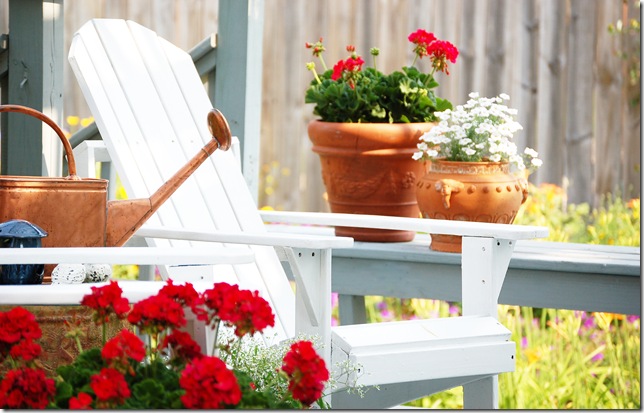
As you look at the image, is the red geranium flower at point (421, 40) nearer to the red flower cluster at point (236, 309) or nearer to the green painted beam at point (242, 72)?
the green painted beam at point (242, 72)

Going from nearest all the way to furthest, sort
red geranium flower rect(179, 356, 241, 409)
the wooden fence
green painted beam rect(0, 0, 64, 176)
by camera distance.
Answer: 1. red geranium flower rect(179, 356, 241, 409)
2. green painted beam rect(0, 0, 64, 176)
3. the wooden fence

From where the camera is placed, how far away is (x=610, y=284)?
283 centimetres

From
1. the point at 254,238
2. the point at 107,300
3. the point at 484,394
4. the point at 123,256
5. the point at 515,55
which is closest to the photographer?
the point at 107,300

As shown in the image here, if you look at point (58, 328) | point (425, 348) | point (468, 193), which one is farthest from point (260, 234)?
point (468, 193)

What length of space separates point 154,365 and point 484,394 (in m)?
1.21

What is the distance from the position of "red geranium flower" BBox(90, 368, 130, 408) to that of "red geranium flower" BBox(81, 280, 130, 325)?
0.34 ft

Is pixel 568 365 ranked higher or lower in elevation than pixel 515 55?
lower

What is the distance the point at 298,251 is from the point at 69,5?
3216 mm

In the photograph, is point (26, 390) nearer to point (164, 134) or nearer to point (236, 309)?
point (236, 309)

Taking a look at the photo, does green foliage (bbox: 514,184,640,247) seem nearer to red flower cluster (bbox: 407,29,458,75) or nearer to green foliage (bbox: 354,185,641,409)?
green foliage (bbox: 354,185,641,409)

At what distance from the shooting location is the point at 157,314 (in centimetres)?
151

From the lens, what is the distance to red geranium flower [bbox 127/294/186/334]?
151 cm

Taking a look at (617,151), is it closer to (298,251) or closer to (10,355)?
(298,251)

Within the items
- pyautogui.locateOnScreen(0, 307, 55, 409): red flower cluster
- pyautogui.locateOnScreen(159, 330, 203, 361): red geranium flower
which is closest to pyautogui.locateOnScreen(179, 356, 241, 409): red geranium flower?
pyautogui.locateOnScreen(159, 330, 203, 361): red geranium flower
